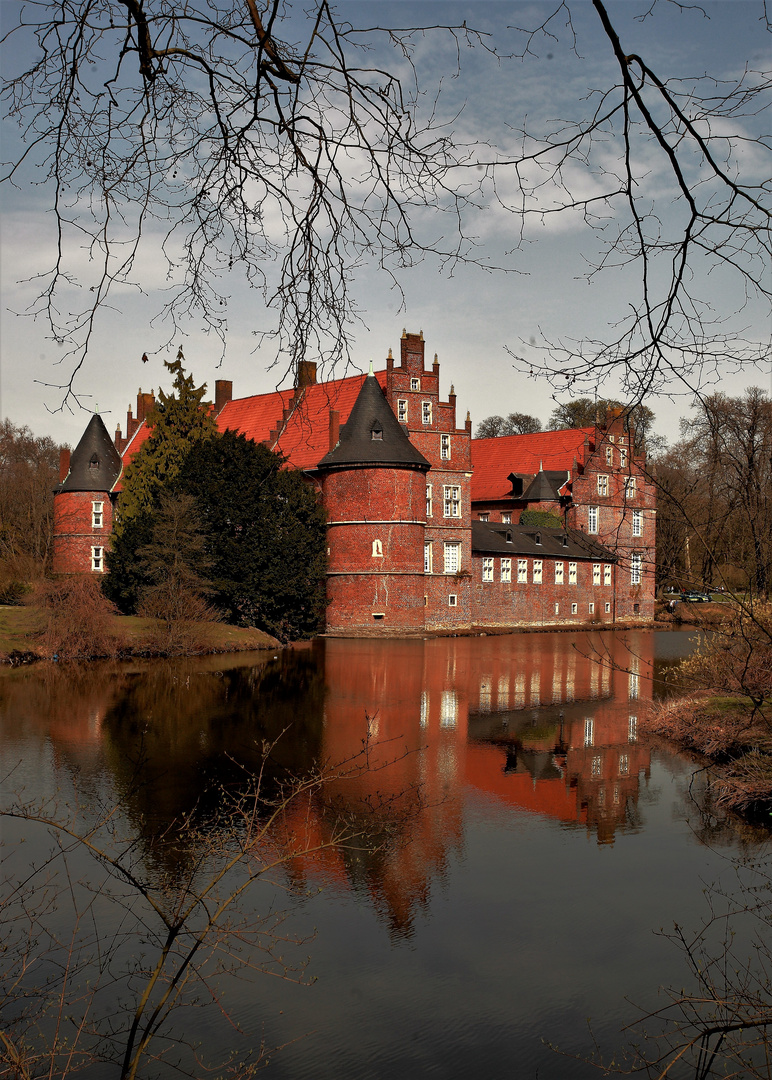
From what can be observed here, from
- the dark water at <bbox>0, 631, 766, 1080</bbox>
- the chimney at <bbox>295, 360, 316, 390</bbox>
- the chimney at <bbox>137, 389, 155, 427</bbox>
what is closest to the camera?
the chimney at <bbox>295, 360, 316, 390</bbox>

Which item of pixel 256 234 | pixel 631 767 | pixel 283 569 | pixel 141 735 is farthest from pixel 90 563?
pixel 256 234

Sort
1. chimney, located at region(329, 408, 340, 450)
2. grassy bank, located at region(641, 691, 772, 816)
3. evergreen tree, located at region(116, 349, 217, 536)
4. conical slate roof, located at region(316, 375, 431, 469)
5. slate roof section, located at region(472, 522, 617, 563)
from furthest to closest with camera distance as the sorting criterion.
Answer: slate roof section, located at region(472, 522, 617, 563) < chimney, located at region(329, 408, 340, 450) < conical slate roof, located at region(316, 375, 431, 469) < evergreen tree, located at region(116, 349, 217, 536) < grassy bank, located at region(641, 691, 772, 816)

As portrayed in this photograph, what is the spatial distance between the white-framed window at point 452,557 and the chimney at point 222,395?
15.5 meters

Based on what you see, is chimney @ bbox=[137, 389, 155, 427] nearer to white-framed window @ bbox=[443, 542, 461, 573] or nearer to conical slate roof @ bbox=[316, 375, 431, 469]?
conical slate roof @ bbox=[316, 375, 431, 469]

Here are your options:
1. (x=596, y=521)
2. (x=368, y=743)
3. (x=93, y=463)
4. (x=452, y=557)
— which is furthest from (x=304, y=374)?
(x=596, y=521)

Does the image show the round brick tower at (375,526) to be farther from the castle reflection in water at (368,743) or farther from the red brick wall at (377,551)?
the castle reflection in water at (368,743)

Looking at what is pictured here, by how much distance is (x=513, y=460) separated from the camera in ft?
160

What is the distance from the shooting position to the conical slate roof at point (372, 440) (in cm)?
3381

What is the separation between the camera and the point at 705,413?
387 centimetres

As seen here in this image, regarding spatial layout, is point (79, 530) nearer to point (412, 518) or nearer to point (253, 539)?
point (253, 539)

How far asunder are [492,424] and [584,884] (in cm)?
6629

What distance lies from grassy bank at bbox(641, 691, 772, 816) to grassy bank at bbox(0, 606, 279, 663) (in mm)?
14103

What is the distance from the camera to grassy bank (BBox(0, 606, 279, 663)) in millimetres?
23500

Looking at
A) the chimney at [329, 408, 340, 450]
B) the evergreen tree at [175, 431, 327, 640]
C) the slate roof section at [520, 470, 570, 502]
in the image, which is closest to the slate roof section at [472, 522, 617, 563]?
the slate roof section at [520, 470, 570, 502]
